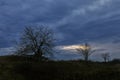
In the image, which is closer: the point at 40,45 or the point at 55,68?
the point at 55,68

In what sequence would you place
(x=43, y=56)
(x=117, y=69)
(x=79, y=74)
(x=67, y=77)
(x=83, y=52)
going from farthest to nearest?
(x=83, y=52) → (x=43, y=56) → (x=117, y=69) → (x=79, y=74) → (x=67, y=77)

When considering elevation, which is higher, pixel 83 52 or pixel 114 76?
pixel 83 52

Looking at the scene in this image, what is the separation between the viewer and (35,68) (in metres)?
69.4

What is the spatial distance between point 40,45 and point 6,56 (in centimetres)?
1142

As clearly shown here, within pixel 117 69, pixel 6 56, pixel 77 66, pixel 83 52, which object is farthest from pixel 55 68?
pixel 83 52

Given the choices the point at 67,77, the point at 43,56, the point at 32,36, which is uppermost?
the point at 32,36

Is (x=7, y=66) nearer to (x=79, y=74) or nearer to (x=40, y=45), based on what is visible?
(x=79, y=74)

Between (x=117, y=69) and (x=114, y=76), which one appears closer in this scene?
(x=114, y=76)

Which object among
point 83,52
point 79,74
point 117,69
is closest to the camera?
point 79,74

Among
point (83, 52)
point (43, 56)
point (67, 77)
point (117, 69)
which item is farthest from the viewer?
point (83, 52)

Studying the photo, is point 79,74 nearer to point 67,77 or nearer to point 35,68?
point 67,77

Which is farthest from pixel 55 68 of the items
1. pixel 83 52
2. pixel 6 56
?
pixel 83 52

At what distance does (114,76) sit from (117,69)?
8.94 metres

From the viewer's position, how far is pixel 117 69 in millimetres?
75250
